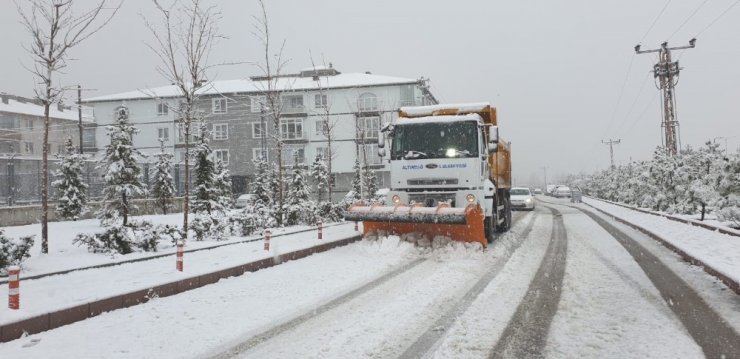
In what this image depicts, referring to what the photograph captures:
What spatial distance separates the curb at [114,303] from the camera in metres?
5.97

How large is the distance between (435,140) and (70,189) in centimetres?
1900

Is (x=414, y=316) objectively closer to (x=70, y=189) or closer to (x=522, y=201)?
(x=70, y=189)

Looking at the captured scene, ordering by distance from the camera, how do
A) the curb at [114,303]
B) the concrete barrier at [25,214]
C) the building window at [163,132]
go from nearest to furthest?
the curb at [114,303], the concrete barrier at [25,214], the building window at [163,132]

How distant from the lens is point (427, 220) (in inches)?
436

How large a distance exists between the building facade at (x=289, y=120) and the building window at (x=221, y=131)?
0.11m

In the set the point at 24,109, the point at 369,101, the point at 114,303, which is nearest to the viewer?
the point at 114,303

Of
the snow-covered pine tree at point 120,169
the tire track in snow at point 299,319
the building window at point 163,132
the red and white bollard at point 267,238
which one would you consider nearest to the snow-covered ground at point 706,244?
the tire track in snow at point 299,319

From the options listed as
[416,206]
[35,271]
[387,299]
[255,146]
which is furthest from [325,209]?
[255,146]

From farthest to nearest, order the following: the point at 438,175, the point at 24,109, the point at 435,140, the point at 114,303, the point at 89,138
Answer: the point at 24,109
the point at 89,138
the point at 435,140
the point at 438,175
the point at 114,303

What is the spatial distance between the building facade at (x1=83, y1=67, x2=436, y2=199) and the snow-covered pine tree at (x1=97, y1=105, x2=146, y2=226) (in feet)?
93.4

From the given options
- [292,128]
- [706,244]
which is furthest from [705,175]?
[292,128]

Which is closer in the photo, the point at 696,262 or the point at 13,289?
the point at 13,289

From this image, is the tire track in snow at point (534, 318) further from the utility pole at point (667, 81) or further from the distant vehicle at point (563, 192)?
the distant vehicle at point (563, 192)

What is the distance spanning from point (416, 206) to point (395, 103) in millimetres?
38109
